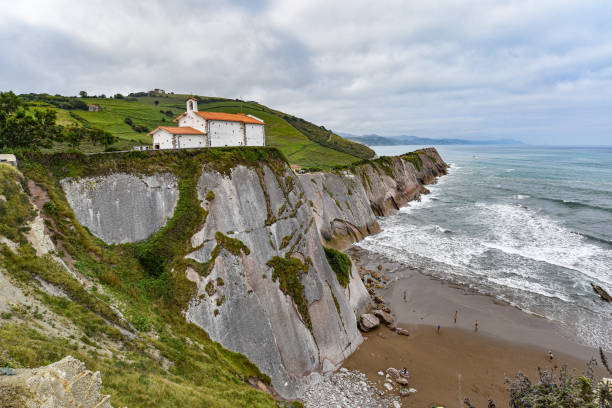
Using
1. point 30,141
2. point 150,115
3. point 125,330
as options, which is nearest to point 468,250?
point 125,330

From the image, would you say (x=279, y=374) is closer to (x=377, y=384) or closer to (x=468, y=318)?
(x=377, y=384)

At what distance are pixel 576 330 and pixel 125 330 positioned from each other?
4196 centimetres

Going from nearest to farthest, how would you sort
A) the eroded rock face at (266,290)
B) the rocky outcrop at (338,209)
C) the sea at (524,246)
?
the eroded rock face at (266,290)
the sea at (524,246)
the rocky outcrop at (338,209)

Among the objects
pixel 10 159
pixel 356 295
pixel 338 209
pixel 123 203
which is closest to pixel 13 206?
pixel 10 159

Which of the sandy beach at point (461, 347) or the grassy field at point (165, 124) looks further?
the grassy field at point (165, 124)

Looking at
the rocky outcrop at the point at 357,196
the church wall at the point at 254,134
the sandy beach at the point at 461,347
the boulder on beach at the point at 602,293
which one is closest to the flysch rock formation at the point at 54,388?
the sandy beach at the point at 461,347

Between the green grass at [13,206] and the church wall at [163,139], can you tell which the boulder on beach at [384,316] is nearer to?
the green grass at [13,206]

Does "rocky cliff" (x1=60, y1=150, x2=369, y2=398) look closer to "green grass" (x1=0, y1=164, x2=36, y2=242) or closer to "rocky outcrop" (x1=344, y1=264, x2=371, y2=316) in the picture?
"rocky outcrop" (x1=344, y1=264, x2=371, y2=316)

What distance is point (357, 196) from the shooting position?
60.1m

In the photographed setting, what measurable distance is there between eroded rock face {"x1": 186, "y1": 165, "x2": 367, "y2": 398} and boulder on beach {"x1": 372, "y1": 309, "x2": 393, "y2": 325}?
2.91m

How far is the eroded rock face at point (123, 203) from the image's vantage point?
22078mm

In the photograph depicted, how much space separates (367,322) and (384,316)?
268cm

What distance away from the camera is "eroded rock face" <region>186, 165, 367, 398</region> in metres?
21.4

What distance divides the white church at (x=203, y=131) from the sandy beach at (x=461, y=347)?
1193 inches
